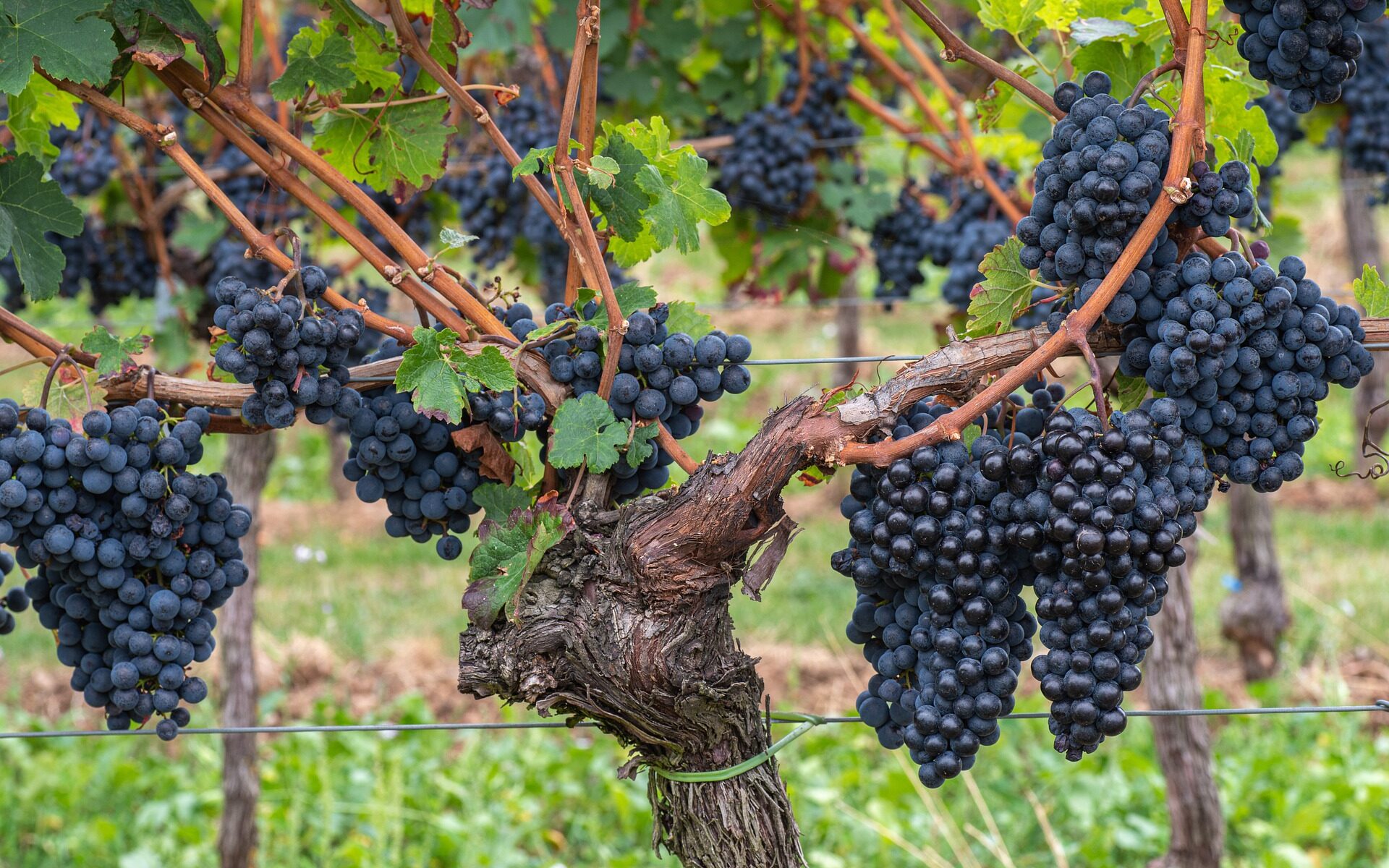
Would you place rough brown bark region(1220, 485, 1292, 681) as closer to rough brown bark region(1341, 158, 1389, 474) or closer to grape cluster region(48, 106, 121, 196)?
rough brown bark region(1341, 158, 1389, 474)

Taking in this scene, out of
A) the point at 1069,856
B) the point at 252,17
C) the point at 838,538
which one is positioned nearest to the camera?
the point at 252,17

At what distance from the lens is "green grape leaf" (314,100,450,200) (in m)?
1.71

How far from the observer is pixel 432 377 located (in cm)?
139

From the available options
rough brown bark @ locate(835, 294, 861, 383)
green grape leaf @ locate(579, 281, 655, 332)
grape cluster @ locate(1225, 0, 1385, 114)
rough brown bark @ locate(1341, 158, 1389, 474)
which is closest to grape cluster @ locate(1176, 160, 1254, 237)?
grape cluster @ locate(1225, 0, 1385, 114)

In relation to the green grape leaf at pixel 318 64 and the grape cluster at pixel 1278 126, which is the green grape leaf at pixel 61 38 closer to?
the green grape leaf at pixel 318 64

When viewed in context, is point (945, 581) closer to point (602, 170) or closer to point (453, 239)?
point (602, 170)

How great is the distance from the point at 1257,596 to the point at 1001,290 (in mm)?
3671

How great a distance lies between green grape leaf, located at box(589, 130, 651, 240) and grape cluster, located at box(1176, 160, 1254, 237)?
2.16 feet

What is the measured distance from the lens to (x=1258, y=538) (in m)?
4.56

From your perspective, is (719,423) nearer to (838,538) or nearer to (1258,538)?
(838,538)

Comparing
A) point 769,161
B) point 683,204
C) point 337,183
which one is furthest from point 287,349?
point 769,161

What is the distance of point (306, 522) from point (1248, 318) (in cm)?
631

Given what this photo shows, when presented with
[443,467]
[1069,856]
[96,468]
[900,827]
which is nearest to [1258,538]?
[1069,856]

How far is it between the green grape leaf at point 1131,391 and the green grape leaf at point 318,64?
1.10m
